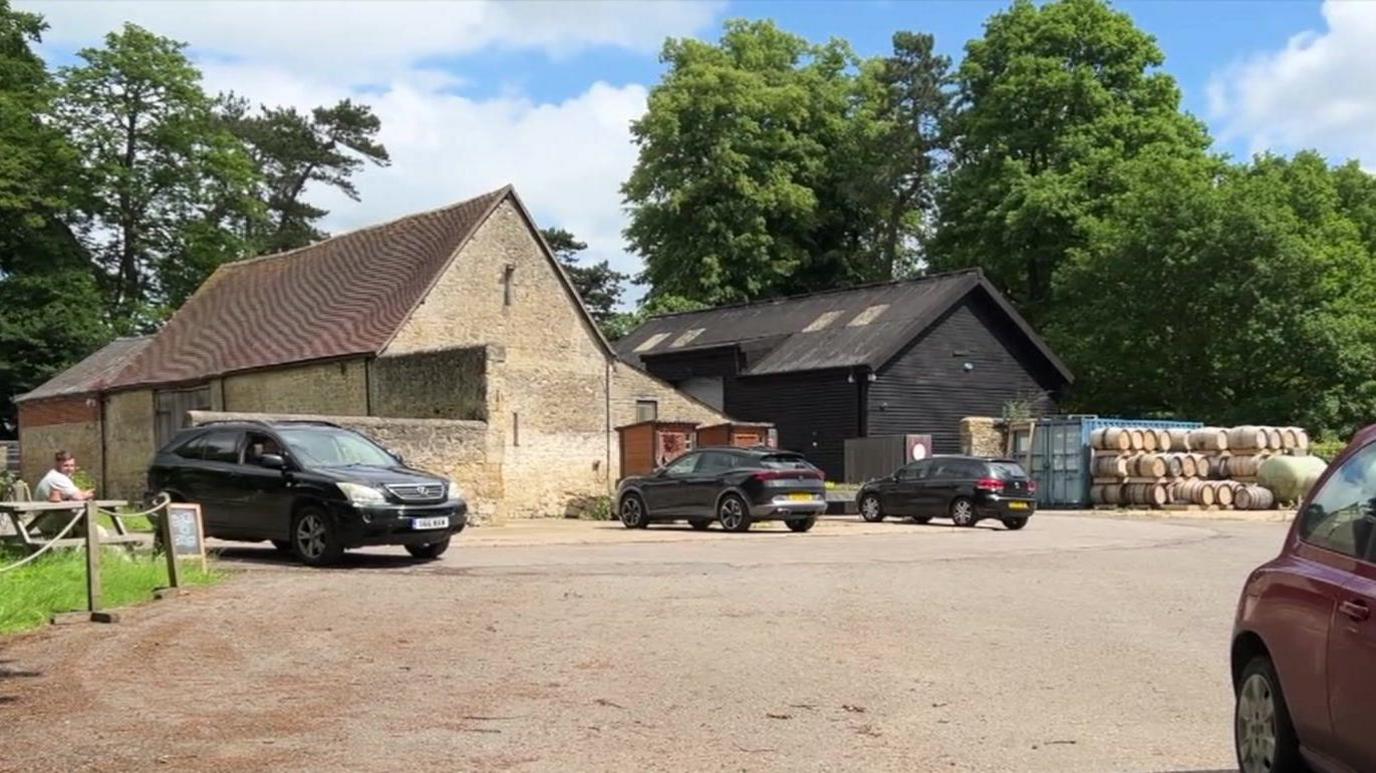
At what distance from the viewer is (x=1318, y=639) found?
498 centimetres

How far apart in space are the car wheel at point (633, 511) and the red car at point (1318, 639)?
790 inches

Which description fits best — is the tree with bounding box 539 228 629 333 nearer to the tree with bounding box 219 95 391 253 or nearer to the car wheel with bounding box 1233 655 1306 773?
the tree with bounding box 219 95 391 253

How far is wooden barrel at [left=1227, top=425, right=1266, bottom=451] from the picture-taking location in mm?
36500

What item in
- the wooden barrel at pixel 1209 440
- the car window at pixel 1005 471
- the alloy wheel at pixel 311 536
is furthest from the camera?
the wooden barrel at pixel 1209 440

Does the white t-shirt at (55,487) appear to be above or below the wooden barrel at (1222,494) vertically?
above

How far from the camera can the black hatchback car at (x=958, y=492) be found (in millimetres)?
27031

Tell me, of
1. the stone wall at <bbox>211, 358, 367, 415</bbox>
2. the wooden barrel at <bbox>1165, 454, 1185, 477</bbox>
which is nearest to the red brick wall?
the stone wall at <bbox>211, 358, 367, 415</bbox>

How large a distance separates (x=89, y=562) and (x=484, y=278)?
993 inches

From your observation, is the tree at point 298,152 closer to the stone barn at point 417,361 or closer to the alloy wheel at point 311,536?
the stone barn at point 417,361

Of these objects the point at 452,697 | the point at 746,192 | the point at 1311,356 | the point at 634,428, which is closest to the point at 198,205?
the point at 746,192

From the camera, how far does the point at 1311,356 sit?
140 ft

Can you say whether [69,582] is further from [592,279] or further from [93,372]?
[592,279]

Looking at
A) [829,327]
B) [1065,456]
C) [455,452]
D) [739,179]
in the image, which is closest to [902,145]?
[739,179]

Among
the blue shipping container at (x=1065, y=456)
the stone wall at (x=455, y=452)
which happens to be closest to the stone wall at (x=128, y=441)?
the stone wall at (x=455, y=452)
